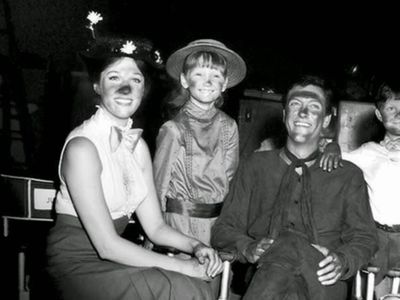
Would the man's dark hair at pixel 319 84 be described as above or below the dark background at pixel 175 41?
below

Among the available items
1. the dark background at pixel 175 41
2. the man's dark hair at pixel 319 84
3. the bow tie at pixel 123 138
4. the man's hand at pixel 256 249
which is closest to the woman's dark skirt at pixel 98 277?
the man's hand at pixel 256 249

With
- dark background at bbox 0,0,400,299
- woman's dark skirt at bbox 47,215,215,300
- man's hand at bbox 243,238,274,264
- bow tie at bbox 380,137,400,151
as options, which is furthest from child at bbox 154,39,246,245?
dark background at bbox 0,0,400,299

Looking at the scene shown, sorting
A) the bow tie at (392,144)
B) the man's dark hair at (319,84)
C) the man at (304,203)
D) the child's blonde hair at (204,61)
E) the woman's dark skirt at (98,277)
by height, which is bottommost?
the woman's dark skirt at (98,277)

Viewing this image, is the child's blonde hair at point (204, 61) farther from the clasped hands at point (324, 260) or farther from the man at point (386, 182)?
the clasped hands at point (324, 260)

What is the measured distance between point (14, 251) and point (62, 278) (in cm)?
358

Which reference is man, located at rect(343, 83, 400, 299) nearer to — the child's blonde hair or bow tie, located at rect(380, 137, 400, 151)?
bow tie, located at rect(380, 137, 400, 151)

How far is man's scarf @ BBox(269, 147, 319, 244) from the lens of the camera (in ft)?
9.33

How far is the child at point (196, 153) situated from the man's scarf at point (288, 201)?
650 mm

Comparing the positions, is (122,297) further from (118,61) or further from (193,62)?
(193,62)

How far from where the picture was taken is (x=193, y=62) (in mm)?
3496

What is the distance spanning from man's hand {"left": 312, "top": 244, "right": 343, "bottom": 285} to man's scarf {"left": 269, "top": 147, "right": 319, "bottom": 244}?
0.27 metres

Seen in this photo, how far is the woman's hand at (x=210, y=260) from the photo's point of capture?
8.43 ft

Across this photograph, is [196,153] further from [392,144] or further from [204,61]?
[392,144]

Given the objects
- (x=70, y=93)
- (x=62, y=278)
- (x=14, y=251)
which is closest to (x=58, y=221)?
(x=62, y=278)
